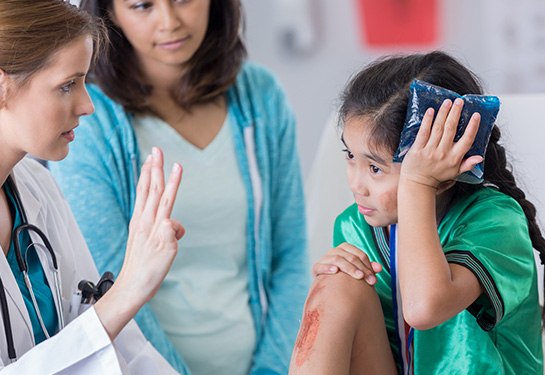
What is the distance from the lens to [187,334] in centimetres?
157

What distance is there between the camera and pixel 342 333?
1.07 meters

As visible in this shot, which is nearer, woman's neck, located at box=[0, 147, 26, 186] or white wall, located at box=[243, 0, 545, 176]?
woman's neck, located at box=[0, 147, 26, 186]

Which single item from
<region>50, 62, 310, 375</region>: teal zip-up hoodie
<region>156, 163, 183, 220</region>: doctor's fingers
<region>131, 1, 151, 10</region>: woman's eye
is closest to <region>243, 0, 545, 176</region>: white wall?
<region>50, 62, 310, 375</region>: teal zip-up hoodie

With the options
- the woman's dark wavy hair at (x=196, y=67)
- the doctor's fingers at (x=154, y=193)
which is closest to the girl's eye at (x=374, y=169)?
the doctor's fingers at (x=154, y=193)

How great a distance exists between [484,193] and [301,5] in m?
1.94

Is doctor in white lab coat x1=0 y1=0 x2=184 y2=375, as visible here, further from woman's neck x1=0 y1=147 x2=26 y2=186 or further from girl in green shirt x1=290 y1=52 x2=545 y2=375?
girl in green shirt x1=290 y1=52 x2=545 y2=375

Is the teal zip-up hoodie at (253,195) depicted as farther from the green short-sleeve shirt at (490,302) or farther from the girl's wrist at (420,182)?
the girl's wrist at (420,182)

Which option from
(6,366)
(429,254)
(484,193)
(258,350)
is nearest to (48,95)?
(6,366)

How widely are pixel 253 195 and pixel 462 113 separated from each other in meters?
0.74

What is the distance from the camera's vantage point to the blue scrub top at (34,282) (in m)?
1.12

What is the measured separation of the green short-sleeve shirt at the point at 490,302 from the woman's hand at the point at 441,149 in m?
0.13

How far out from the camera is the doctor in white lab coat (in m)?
1.00

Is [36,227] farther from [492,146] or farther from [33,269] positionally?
[492,146]

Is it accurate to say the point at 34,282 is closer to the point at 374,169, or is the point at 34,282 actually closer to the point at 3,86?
the point at 3,86
